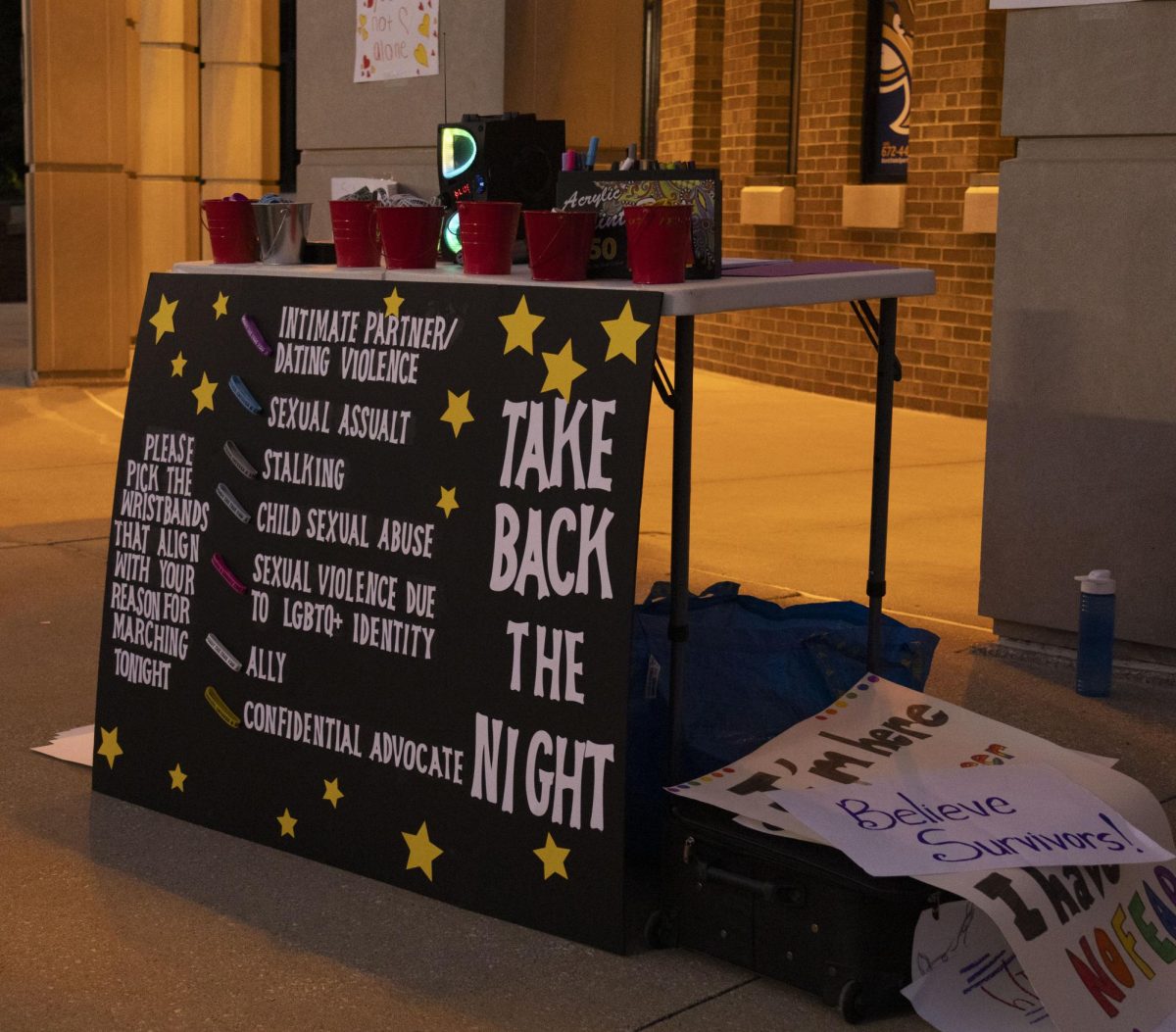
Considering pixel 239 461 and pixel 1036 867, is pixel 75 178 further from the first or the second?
pixel 1036 867

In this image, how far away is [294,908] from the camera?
3.32 meters

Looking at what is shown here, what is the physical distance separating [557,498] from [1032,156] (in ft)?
8.82

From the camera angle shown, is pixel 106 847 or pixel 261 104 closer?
pixel 106 847

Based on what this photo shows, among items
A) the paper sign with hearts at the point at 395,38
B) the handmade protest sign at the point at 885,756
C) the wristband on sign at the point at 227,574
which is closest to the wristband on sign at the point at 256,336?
the wristband on sign at the point at 227,574

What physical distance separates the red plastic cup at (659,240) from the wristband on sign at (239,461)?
102cm

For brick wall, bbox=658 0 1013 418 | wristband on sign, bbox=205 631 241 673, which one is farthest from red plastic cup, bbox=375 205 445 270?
brick wall, bbox=658 0 1013 418

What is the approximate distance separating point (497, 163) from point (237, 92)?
1263 centimetres

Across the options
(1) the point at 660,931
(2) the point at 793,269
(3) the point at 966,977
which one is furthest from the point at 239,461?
(3) the point at 966,977

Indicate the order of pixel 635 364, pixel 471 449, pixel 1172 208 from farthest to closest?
pixel 1172 208 < pixel 471 449 < pixel 635 364

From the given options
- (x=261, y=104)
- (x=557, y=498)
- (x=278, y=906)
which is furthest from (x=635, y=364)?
(x=261, y=104)

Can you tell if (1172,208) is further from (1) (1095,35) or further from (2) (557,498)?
(2) (557,498)

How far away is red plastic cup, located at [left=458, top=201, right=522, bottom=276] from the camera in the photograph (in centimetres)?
339

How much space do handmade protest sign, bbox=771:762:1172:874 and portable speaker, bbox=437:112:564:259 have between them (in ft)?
5.24

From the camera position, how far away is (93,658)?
201 inches
